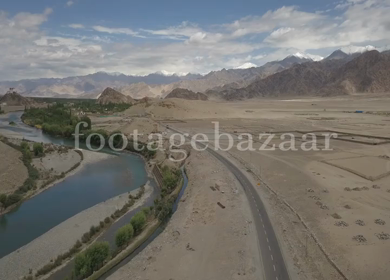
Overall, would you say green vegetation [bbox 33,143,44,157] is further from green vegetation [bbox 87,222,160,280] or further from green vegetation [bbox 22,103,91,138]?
green vegetation [bbox 87,222,160,280]

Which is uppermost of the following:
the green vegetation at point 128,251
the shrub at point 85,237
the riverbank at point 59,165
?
the riverbank at point 59,165

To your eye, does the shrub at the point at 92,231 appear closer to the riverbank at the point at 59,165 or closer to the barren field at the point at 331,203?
the barren field at the point at 331,203

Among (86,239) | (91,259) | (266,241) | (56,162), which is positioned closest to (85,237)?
(86,239)

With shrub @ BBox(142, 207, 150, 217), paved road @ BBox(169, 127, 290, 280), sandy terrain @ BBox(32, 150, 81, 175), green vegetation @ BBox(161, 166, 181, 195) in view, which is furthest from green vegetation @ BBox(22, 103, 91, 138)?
paved road @ BBox(169, 127, 290, 280)

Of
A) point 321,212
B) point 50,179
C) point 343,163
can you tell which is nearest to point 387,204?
point 321,212

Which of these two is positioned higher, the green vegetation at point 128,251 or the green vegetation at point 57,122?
the green vegetation at point 57,122

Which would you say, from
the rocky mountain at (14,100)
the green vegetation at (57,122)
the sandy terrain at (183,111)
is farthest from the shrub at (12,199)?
the rocky mountain at (14,100)
